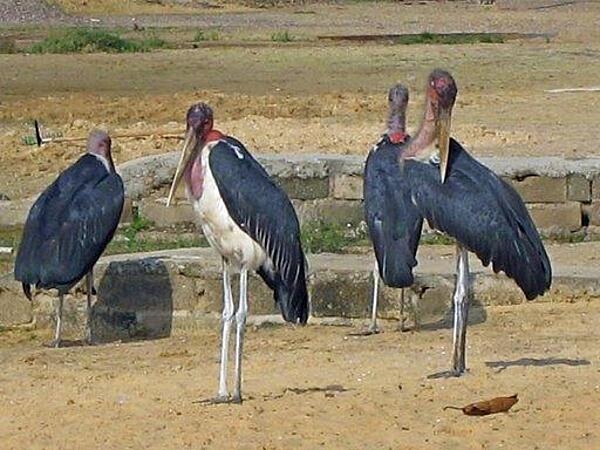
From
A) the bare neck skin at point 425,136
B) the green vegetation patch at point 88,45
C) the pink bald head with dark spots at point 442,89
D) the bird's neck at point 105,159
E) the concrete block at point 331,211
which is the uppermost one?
the pink bald head with dark spots at point 442,89

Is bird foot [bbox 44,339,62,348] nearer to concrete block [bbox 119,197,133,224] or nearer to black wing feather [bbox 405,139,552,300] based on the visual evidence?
concrete block [bbox 119,197,133,224]

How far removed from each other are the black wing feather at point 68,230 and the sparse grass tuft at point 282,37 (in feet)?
74.7

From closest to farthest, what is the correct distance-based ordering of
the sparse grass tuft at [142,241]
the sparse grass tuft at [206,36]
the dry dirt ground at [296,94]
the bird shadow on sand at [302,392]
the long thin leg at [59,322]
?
the bird shadow on sand at [302,392]
the long thin leg at [59,322]
the sparse grass tuft at [142,241]
the dry dirt ground at [296,94]
the sparse grass tuft at [206,36]

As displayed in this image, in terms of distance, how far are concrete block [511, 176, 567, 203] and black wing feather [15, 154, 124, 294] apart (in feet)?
11.3

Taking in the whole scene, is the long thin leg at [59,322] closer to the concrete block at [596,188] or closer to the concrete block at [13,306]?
the concrete block at [13,306]

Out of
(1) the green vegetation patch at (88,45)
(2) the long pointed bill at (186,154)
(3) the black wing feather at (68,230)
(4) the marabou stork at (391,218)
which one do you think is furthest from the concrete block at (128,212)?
(1) the green vegetation patch at (88,45)

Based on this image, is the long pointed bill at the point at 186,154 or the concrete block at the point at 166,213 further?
the concrete block at the point at 166,213

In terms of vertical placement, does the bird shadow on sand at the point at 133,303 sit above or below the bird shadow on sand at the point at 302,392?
below

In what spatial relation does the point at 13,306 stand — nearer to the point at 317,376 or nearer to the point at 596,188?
the point at 317,376

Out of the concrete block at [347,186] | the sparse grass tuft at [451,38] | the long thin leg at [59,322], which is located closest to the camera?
the long thin leg at [59,322]

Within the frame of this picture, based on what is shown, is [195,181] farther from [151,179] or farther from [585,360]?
[151,179]

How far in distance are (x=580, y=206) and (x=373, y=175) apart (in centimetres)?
415

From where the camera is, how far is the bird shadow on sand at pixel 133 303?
34.5 feet

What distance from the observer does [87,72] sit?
85.3 feet
